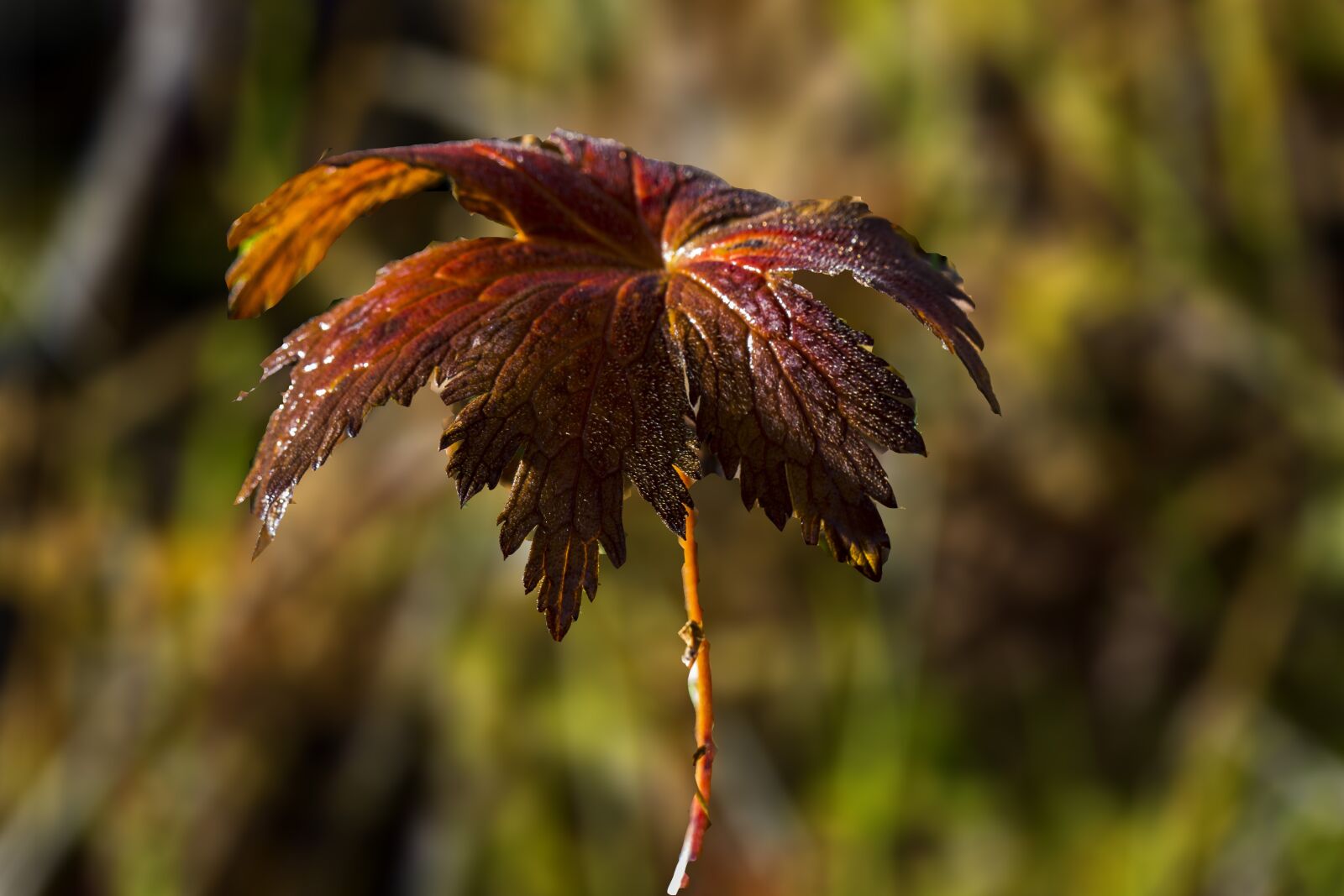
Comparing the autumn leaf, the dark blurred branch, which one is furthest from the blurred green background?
the autumn leaf

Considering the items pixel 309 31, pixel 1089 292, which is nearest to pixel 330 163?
pixel 1089 292

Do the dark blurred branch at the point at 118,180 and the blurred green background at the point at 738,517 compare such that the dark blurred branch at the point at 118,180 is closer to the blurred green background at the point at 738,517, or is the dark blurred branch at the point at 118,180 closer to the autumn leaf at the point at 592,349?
the blurred green background at the point at 738,517

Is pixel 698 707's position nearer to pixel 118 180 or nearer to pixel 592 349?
pixel 592 349

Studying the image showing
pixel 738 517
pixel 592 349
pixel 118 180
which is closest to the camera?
pixel 592 349

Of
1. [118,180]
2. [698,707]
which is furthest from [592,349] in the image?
[118,180]

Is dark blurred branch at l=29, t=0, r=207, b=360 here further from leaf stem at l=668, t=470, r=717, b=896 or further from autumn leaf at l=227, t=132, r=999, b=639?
leaf stem at l=668, t=470, r=717, b=896
